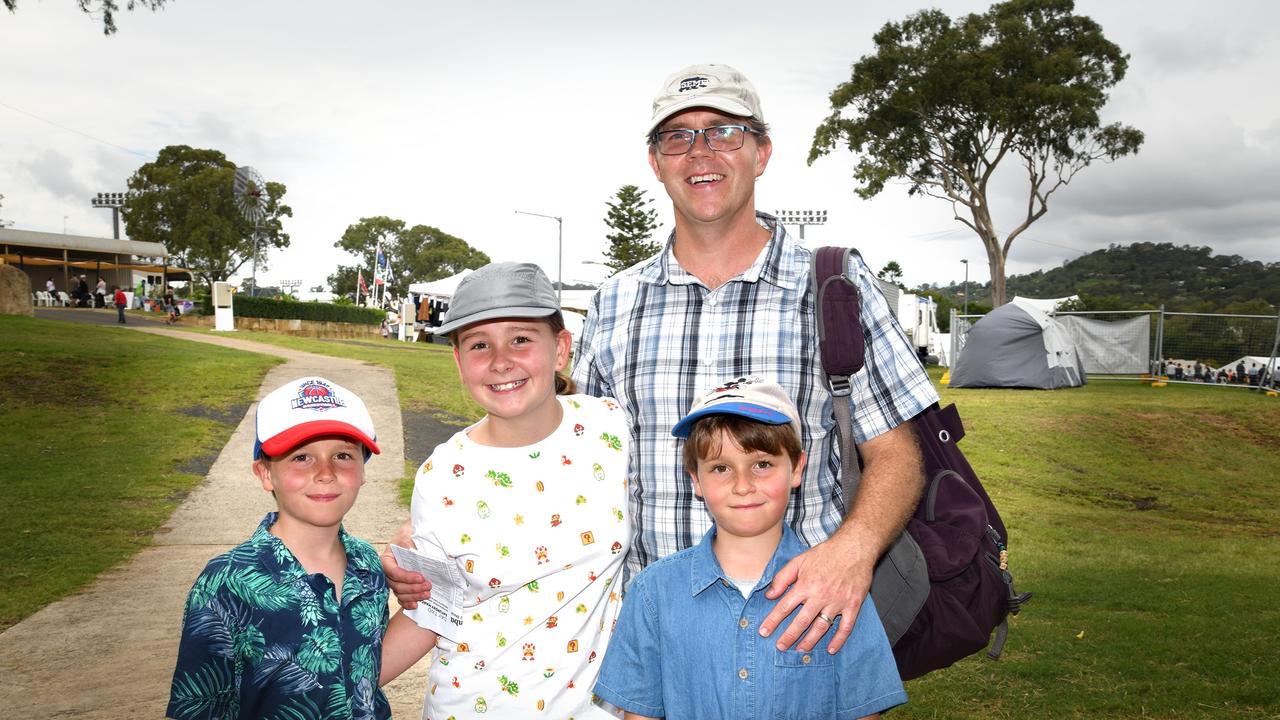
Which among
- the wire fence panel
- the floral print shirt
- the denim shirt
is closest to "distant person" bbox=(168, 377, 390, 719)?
the floral print shirt

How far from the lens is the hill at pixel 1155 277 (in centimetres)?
7219

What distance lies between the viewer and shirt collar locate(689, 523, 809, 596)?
224 cm

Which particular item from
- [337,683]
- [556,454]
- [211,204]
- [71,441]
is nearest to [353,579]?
[337,683]

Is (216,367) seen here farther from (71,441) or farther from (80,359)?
(71,441)

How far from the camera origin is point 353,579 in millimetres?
2504

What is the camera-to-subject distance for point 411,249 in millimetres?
96375

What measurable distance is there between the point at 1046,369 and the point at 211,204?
175 ft

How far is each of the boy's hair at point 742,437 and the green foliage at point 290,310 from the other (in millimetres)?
34006

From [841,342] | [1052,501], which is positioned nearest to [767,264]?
[841,342]

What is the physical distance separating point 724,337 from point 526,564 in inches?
32.1

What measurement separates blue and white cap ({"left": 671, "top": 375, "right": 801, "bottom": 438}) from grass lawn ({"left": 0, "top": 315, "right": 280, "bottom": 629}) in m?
5.40

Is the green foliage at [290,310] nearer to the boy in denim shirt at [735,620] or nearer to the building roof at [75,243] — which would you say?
the building roof at [75,243]

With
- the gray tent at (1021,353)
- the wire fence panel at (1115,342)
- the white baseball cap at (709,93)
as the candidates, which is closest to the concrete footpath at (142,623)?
the white baseball cap at (709,93)

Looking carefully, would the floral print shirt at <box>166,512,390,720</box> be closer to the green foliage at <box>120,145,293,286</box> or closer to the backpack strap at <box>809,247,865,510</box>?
the backpack strap at <box>809,247,865,510</box>
